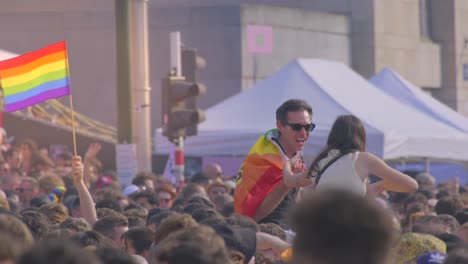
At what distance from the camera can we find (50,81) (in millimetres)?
10969

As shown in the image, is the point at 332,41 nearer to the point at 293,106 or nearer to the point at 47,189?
the point at 47,189

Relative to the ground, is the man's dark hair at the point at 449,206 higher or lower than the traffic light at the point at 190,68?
lower

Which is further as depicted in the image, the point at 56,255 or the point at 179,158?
the point at 179,158

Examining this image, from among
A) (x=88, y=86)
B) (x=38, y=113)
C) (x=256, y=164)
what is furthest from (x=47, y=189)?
(x=88, y=86)

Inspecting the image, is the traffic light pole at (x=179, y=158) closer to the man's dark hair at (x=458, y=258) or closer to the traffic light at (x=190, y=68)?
the traffic light at (x=190, y=68)

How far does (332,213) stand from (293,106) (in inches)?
198

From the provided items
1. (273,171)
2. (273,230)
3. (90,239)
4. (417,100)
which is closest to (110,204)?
(273,171)

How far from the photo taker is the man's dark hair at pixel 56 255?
3.07 metres

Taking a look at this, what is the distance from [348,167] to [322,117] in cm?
1055

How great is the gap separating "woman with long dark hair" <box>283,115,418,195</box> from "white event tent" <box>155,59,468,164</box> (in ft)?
31.6

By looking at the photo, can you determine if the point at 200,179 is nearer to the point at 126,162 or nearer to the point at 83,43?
the point at 126,162

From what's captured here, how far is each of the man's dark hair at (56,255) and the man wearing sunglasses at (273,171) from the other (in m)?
4.57

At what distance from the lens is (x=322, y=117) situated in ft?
58.1

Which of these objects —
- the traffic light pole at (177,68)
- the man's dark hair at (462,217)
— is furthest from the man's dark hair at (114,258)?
the traffic light pole at (177,68)
